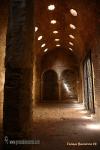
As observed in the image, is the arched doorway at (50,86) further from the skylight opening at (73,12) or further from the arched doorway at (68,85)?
the skylight opening at (73,12)

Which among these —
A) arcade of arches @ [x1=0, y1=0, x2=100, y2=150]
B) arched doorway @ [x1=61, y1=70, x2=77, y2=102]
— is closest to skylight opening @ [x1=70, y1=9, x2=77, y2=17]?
arcade of arches @ [x1=0, y1=0, x2=100, y2=150]

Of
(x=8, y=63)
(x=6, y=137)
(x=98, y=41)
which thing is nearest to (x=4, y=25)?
(x=98, y=41)

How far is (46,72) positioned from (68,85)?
2960 millimetres

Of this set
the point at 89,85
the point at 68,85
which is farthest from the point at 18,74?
the point at 68,85

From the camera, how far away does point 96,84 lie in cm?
1134

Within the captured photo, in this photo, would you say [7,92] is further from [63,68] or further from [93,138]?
[63,68]

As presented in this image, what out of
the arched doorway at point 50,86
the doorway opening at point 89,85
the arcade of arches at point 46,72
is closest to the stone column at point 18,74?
the arcade of arches at point 46,72

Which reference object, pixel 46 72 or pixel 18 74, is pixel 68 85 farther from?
pixel 18 74

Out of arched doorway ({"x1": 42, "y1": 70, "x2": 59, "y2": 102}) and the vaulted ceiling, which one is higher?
the vaulted ceiling

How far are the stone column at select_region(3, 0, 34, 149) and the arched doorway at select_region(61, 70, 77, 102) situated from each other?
21401mm

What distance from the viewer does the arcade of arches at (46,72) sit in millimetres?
4309

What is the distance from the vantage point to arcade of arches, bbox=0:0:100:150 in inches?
170

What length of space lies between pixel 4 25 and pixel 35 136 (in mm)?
6473

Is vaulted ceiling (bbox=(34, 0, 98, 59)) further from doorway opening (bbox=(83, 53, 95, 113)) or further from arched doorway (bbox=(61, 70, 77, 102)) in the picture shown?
arched doorway (bbox=(61, 70, 77, 102))
